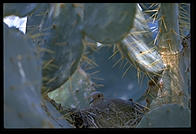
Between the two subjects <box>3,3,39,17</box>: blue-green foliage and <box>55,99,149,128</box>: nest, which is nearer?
<box>3,3,39,17</box>: blue-green foliage

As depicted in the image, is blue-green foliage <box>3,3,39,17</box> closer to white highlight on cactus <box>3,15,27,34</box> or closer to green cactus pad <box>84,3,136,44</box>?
green cactus pad <box>84,3,136,44</box>

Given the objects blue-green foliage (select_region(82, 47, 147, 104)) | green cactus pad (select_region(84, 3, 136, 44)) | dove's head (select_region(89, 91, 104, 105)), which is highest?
green cactus pad (select_region(84, 3, 136, 44))

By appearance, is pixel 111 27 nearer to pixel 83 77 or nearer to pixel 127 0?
pixel 127 0

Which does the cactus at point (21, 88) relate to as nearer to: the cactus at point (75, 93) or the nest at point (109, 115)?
the nest at point (109, 115)

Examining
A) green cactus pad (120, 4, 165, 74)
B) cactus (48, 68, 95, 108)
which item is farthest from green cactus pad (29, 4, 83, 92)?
cactus (48, 68, 95, 108)

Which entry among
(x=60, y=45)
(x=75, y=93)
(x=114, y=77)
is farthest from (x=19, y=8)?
(x=114, y=77)

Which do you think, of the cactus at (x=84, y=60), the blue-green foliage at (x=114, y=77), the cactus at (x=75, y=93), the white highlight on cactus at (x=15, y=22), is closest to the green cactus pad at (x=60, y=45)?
the cactus at (x=84, y=60)

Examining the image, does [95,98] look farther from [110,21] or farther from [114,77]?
[110,21]
